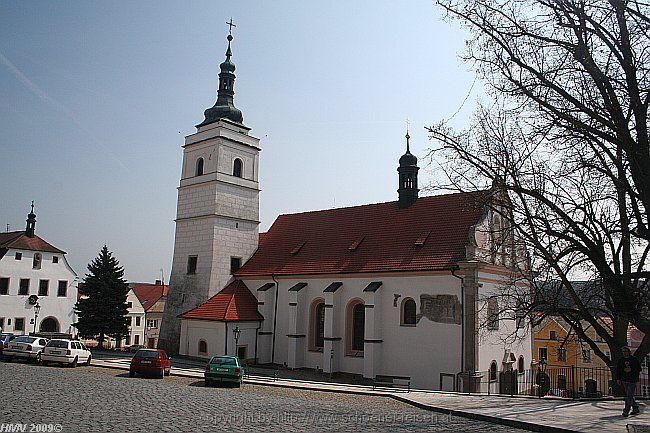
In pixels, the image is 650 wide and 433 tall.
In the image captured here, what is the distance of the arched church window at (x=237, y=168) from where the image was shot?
36.3 m

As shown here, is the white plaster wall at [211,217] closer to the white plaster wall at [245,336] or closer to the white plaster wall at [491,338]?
the white plaster wall at [245,336]

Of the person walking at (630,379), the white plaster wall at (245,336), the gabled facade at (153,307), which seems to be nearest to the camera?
the person walking at (630,379)

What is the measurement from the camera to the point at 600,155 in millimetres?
14859

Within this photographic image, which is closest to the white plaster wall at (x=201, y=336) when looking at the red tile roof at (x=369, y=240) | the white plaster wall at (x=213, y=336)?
the white plaster wall at (x=213, y=336)

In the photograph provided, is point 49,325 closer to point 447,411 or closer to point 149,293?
point 149,293

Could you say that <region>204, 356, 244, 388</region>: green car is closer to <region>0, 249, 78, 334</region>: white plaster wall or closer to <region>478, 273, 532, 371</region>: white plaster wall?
<region>478, 273, 532, 371</region>: white plaster wall


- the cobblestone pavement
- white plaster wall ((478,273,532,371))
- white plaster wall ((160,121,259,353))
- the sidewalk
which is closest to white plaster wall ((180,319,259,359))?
white plaster wall ((160,121,259,353))

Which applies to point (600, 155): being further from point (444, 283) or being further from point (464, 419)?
point (444, 283)

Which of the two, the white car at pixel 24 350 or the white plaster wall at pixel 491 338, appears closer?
the white plaster wall at pixel 491 338

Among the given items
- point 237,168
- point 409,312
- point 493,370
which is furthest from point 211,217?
point 493,370

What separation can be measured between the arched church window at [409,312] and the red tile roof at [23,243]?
3526cm

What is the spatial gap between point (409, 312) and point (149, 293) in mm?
54453

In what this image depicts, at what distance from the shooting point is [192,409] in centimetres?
1338

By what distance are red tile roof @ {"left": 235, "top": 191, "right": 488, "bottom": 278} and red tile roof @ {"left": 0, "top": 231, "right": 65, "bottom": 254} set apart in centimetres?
2302
